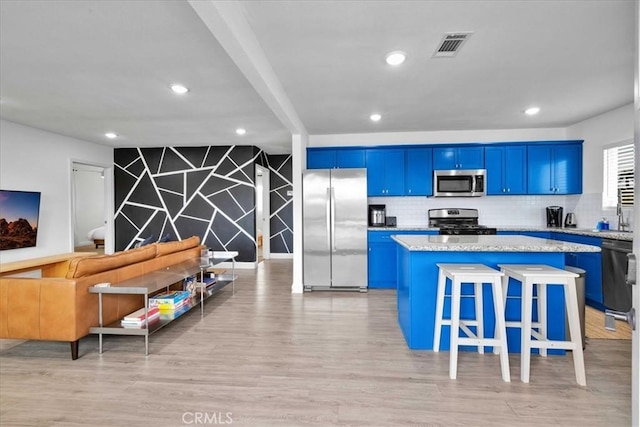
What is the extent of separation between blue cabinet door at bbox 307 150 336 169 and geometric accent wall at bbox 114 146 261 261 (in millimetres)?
1805

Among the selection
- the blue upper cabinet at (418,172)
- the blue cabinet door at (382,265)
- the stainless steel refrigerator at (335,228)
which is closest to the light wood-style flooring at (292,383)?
the stainless steel refrigerator at (335,228)

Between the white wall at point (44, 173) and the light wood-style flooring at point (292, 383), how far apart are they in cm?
291

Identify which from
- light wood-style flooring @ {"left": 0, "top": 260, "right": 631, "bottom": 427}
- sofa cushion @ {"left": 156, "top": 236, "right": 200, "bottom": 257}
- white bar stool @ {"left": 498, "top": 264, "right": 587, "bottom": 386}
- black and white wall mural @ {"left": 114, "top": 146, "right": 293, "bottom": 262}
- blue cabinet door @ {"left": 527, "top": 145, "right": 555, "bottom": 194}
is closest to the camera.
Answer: light wood-style flooring @ {"left": 0, "top": 260, "right": 631, "bottom": 427}

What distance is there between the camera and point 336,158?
5359 millimetres

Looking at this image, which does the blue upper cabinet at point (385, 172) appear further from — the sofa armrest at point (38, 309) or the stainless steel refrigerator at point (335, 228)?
the sofa armrest at point (38, 309)

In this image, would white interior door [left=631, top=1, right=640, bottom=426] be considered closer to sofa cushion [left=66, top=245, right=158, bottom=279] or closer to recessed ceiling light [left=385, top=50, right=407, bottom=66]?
recessed ceiling light [left=385, top=50, right=407, bottom=66]

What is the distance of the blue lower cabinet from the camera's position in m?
4.95

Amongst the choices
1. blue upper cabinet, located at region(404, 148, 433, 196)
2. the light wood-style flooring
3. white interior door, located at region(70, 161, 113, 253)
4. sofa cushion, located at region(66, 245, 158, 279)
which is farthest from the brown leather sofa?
white interior door, located at region(70, 161, 113, 253)

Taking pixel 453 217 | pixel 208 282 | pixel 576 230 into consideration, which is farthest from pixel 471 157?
pixel 208 282

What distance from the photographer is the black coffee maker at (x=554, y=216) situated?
5.02m

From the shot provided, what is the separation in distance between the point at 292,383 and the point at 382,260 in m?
2.98

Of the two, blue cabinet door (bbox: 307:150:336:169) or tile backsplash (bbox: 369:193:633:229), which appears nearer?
tile backsplash (bbox: 369:193:633:229)

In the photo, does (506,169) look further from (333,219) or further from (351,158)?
(333,219)

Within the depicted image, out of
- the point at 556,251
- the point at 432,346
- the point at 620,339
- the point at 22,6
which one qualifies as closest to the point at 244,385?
the point at 432,346
